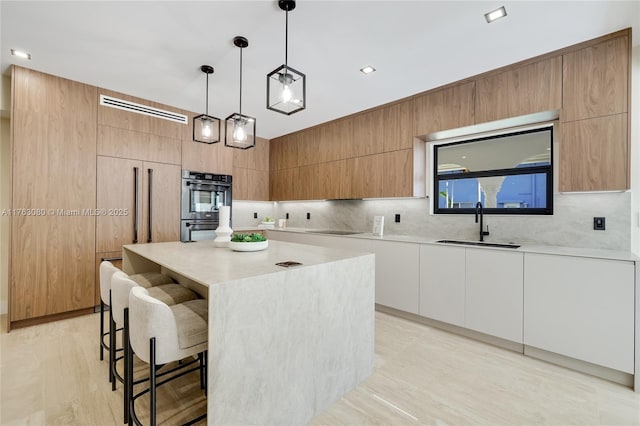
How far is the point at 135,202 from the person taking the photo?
3752 millimetres

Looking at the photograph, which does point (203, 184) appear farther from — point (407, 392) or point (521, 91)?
point (521, 91)

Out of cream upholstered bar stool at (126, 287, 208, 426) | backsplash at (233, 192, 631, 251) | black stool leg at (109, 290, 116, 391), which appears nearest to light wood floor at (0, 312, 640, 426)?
black stool leg at (109, 290, 116, 391)

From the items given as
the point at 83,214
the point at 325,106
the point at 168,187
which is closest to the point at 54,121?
the point at 83,214

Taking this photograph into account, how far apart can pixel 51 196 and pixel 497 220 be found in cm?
485

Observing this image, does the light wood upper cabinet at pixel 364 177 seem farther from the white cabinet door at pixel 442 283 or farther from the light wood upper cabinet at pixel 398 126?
the white cabinet door at pixel 442 283

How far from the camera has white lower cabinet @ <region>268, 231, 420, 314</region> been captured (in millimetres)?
3199

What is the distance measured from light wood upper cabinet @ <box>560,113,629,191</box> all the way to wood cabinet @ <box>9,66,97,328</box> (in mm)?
4893

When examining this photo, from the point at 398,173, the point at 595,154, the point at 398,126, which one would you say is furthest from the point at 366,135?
the point at 595,154

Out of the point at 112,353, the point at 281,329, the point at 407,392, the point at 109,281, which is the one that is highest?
the point at 109,281

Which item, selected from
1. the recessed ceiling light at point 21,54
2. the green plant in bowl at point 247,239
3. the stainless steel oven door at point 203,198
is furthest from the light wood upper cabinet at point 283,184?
the recessed ceiling light at point 21,54

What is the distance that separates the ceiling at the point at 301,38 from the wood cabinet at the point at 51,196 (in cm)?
32

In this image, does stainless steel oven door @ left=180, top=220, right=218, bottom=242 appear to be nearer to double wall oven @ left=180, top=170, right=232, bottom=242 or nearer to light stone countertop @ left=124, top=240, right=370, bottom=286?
double wall oven @ left=180, top=170, right=232, bottom=242

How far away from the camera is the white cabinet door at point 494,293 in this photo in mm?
2513

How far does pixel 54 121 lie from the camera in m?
3.18
